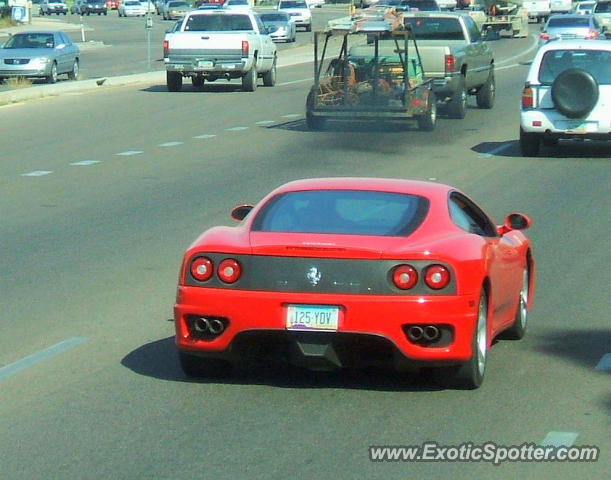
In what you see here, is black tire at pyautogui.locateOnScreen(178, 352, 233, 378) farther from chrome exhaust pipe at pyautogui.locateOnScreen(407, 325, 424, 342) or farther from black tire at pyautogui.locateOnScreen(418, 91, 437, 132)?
black tire at pyautogui.locateOnScreen(418, 91, 437, 132)

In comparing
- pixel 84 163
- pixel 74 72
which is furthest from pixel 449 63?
pixel 74 72

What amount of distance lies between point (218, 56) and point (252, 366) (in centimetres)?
2593

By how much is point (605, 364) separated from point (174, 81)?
88.8 ft

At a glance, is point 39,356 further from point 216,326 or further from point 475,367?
point 475,367

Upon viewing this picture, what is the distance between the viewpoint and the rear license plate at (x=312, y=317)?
292 inches

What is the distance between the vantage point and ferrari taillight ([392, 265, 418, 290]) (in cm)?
740

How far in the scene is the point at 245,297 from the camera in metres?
7.50

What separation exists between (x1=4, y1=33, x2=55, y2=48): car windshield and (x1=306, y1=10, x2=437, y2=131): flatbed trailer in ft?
48.2

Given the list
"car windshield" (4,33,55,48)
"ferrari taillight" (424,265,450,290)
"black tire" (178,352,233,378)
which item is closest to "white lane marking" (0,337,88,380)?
"black tire" (178,352,233,378)

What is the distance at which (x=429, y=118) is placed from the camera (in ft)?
81.8

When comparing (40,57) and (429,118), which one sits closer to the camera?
(429,118)

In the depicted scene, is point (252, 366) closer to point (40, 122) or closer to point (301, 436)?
point (301, 436)

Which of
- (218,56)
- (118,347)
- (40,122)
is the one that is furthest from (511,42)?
(118,347)

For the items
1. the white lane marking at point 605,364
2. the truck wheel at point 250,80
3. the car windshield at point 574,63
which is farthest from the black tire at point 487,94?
the white lane marking at point 605,364
